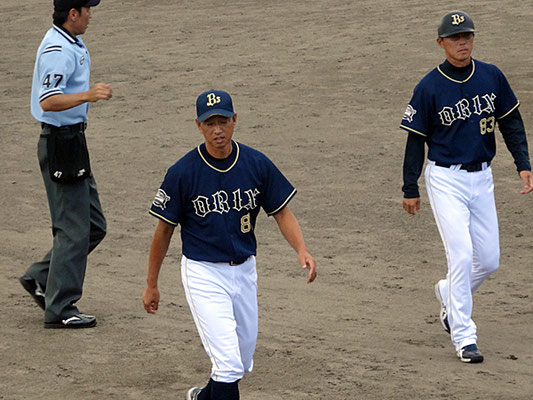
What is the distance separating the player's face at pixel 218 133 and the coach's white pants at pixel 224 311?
559 mm

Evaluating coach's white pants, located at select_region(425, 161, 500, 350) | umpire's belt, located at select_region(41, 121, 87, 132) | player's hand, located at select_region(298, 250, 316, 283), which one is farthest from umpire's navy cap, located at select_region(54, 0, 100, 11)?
player's hand, located at select_region(298, 250, 316, 283)

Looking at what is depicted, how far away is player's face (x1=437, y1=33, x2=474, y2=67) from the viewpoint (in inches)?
244

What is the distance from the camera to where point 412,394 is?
A: 5.62 metres

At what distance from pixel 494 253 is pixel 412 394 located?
1.20 meters

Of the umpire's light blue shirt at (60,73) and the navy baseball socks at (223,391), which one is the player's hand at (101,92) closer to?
the umpire's light blue shirt at (60,73)

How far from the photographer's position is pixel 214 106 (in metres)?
5.02

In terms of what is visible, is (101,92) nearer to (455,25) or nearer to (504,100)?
(455,25)

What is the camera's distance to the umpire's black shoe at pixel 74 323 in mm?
6812

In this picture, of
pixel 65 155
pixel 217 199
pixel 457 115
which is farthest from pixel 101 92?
pixel 457 115

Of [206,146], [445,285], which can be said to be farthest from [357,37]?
[206,146]

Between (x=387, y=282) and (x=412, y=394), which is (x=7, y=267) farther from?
(x=412, y=394)

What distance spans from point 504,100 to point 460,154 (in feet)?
1.53

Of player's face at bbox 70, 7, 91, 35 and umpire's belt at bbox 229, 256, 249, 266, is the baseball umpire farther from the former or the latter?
umpire's belt at bbox 229, 256, 249, 266

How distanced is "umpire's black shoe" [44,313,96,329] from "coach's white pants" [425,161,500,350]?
2345 millimetres
